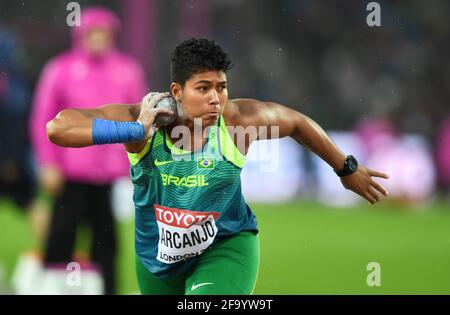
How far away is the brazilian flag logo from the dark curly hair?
0.43 metres

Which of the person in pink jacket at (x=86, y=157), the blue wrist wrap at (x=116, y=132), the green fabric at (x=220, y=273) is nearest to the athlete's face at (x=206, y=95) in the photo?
the blue wrist wrap at (x=116, y=132)

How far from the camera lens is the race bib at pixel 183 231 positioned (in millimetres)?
5566

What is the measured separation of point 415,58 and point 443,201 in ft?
10.7

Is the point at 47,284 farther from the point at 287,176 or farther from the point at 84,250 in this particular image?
the point at 287,176

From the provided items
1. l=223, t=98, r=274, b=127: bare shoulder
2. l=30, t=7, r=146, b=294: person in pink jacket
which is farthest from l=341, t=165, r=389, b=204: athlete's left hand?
l=30, t=7, r=146, b=294: person in pink jacket

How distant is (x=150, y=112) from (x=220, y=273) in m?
0.99

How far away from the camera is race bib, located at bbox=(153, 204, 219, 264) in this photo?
5566mm

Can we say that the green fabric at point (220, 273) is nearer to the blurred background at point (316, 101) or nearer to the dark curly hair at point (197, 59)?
the dark curly hair at point (197, 59)

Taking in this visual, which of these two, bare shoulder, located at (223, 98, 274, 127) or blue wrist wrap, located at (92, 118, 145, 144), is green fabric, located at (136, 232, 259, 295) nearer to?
bare shoulder, located at (223, 98, 274, 127)

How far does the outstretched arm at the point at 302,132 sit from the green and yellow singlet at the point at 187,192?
0.25 meters

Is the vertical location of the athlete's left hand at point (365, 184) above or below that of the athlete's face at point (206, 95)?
below

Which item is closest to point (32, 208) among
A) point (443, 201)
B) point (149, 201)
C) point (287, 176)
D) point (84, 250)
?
point (84, 250)

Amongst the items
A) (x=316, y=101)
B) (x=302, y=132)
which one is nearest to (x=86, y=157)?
(x=302, y=132)

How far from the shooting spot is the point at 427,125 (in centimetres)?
1838
